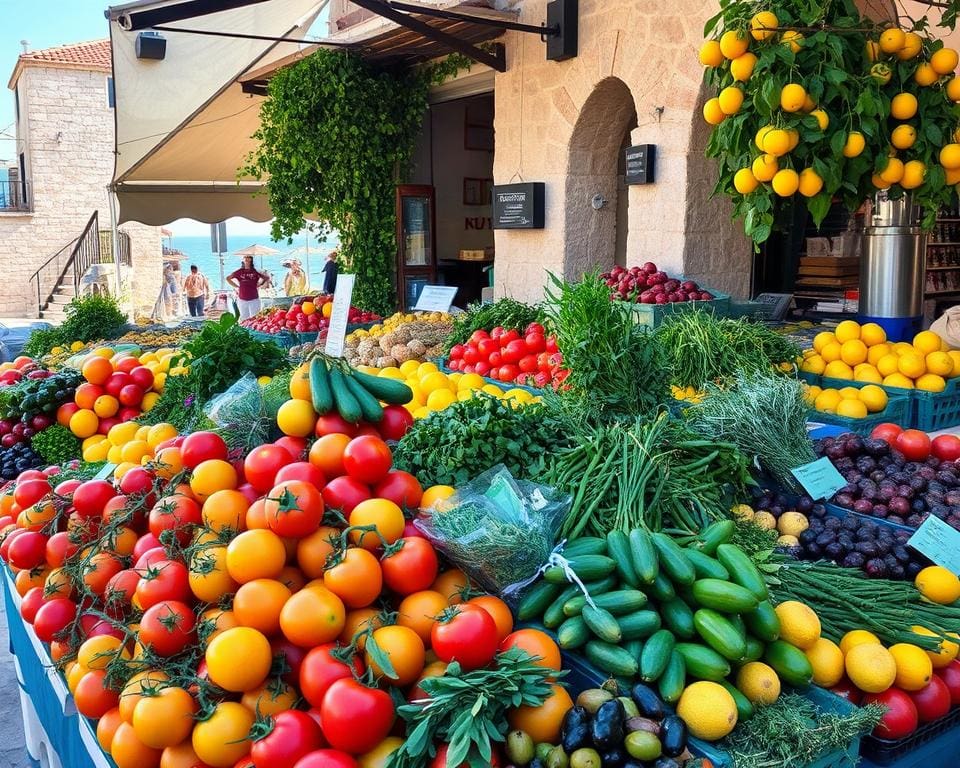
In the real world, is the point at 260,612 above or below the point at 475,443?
below

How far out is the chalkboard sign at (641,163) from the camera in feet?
20.6

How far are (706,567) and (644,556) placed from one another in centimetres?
15

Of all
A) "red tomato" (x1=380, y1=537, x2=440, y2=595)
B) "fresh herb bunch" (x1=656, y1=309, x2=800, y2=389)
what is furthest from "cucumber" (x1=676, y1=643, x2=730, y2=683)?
"fresh herb bunch" (x1=656, y1=309, x2=800, y2=389)

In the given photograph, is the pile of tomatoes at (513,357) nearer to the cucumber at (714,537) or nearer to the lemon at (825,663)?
the cucumber at (714,537)

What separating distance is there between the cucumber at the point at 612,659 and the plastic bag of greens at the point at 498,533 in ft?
0.81

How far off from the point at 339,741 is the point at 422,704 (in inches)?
6.9

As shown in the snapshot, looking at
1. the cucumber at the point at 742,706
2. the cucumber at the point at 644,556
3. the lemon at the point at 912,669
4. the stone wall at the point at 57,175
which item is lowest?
the lemon at the point at 912,669

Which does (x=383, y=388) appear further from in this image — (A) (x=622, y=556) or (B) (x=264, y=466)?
(A) (x=622, y=556)

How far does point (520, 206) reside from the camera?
764 cm

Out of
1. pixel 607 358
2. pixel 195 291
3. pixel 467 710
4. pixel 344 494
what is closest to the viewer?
pixel 467 710

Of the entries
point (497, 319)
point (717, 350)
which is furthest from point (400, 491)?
point (497, 319)

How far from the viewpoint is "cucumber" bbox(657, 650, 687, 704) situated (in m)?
1.72

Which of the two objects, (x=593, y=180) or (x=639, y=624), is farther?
(x=593, y=180)

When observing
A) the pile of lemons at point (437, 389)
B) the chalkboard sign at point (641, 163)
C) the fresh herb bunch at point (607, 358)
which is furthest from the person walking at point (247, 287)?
the fresh herb bunch at point (607, 358)
